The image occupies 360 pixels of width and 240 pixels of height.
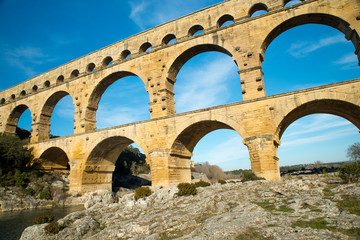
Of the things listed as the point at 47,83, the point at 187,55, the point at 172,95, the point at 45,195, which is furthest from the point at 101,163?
the point at 47,83

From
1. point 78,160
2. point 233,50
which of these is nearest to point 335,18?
point 233,50

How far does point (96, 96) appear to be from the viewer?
78.1 ft

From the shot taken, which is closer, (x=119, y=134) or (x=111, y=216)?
(x=111, y=216)

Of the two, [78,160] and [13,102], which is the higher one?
[13,102]

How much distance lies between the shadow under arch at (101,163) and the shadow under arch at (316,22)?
13907 mm

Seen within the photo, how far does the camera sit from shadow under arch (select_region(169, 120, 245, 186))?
666 inches

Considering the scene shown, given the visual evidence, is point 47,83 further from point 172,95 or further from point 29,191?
point 172,95

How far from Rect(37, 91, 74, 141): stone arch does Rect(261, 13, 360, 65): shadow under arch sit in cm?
2213

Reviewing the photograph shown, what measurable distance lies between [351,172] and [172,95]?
1333 cm

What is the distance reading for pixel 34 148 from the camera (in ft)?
84.2

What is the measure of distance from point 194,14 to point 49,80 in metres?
19.0

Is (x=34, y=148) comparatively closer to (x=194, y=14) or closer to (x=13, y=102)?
(x=13, y=102)

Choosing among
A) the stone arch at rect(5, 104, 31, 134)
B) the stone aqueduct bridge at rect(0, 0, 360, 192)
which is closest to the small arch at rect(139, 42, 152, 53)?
the stone aqueduct bridge at rect(0, 0, 360, 192)

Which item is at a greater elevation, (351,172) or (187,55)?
(187,55)
